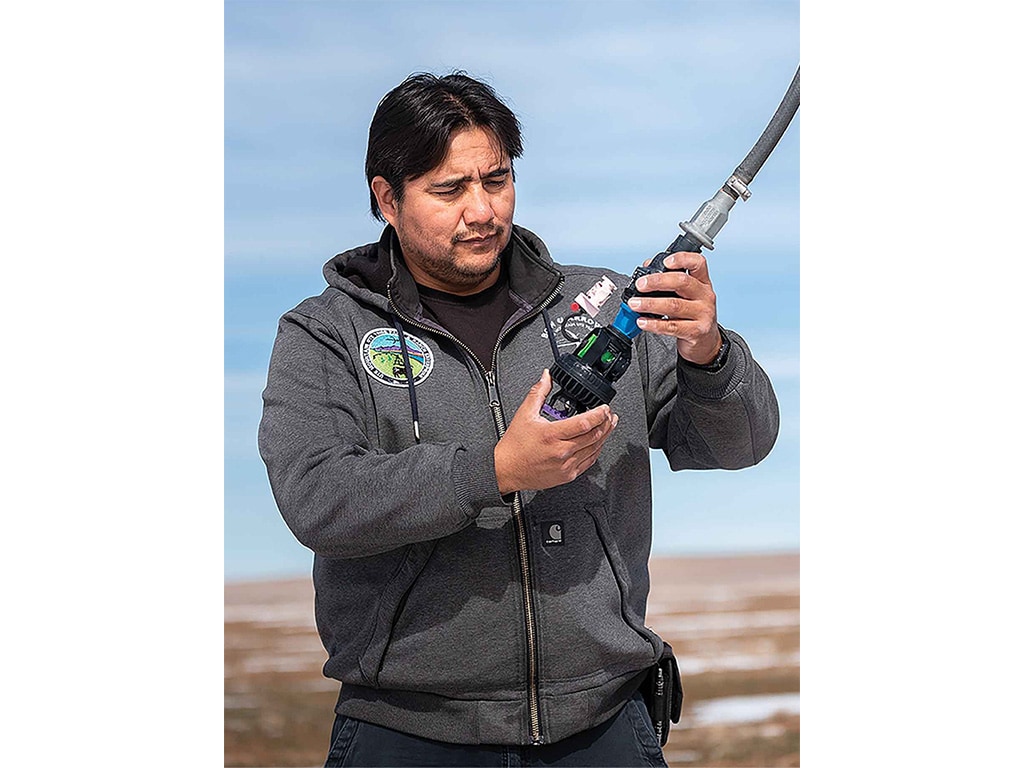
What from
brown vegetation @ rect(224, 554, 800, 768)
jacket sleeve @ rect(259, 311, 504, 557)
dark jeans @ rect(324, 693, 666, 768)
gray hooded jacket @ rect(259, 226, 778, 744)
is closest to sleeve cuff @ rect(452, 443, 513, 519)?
jacket sleeve @ rect(259, 311, 504, 557)

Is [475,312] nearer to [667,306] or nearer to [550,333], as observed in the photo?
[550,333]

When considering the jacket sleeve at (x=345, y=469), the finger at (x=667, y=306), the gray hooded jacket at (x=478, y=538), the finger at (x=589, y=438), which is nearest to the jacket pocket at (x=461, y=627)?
the gray hooded jacket at (x=478, y=538)

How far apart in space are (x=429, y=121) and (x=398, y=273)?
7.1 inches

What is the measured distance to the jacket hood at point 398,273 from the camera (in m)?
1.33

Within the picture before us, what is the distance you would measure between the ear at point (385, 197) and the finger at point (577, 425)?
1.42 ft

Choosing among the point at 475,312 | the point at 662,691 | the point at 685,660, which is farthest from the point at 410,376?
the point at 685,660

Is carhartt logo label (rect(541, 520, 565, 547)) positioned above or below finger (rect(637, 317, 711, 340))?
below

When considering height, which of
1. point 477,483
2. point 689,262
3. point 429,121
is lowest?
point 477,483

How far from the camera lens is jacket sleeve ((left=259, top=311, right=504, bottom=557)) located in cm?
111

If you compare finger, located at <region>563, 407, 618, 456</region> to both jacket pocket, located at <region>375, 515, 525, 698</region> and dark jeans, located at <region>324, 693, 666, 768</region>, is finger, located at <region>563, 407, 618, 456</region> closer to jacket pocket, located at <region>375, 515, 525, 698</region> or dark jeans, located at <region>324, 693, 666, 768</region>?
jacket pocket, located at <region>375, 515, 525, 698</region>

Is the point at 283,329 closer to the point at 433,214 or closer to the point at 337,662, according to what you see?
the point at 433,214

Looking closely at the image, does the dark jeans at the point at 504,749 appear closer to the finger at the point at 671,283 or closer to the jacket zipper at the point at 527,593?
the jacket zipper at the point at 527,593

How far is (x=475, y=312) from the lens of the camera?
1.37m
